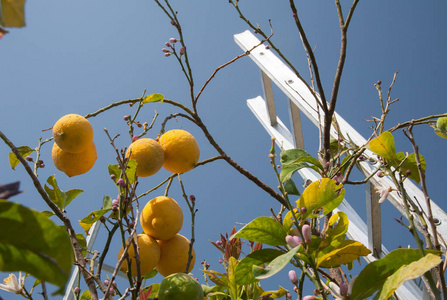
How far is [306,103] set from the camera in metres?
1.24

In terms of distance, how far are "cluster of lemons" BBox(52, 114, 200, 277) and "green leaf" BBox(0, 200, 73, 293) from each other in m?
0.32

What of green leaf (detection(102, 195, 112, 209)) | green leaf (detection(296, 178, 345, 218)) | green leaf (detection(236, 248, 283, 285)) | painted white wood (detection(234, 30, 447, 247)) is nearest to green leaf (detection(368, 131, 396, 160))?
green leaf (detection(296, 178, 345, 218))

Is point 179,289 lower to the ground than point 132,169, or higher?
lower

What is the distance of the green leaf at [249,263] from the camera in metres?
0.41

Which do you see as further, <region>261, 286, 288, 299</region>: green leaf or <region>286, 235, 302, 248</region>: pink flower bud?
<region>261, 286, 288, 299</region>: green leaf

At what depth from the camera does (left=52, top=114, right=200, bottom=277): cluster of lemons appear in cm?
53

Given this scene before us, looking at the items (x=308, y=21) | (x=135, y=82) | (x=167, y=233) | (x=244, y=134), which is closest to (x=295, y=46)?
(x=308, y=21)

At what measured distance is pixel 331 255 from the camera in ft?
1.41

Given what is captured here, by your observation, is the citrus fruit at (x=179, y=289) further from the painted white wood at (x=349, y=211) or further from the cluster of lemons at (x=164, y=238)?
the painted white wood at (x=349, y=211)

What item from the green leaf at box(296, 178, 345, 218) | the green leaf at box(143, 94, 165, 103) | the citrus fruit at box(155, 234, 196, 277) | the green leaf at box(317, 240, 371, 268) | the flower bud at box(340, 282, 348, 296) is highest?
the green leaf at box(143, 94, 165, 103)

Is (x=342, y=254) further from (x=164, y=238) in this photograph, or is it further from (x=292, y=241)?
(x=164, y=238)

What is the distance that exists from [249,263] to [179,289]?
0.09 m

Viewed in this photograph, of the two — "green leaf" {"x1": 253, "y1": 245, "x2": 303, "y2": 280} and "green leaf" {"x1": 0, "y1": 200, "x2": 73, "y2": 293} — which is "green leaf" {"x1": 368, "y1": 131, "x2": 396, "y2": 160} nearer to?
"green leaf" {"x1": 253, "y1": 245, "x2": 303, "y2": 280}

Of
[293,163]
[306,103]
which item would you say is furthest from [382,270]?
[306,103]
